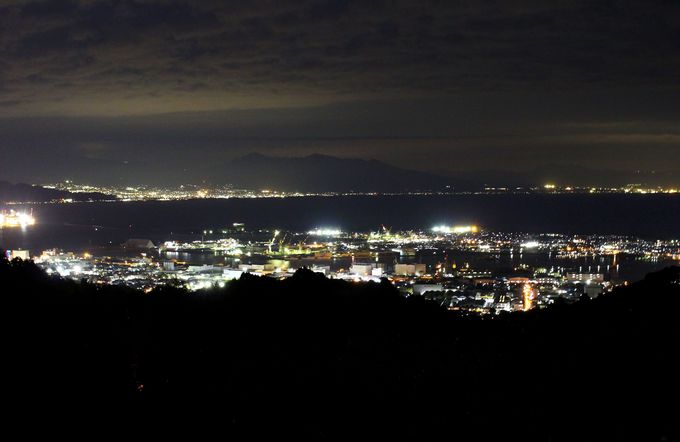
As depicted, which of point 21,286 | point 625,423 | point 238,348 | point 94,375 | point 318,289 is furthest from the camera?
point 21,286

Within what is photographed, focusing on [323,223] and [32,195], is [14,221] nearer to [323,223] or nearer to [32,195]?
[323,223]

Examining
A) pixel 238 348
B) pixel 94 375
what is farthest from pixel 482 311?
pixel 94 375

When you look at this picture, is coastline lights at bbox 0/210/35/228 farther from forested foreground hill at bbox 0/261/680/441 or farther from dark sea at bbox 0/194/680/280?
forested foreground hill at bbox 0/261/680/441

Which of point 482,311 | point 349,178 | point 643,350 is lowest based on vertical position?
point 482,311

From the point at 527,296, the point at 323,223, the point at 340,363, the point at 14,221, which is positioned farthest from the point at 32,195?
the point at 340,363

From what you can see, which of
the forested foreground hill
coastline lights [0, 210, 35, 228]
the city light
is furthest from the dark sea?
the forested foreground hill

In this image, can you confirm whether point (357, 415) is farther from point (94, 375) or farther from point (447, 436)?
point (94, 375)
